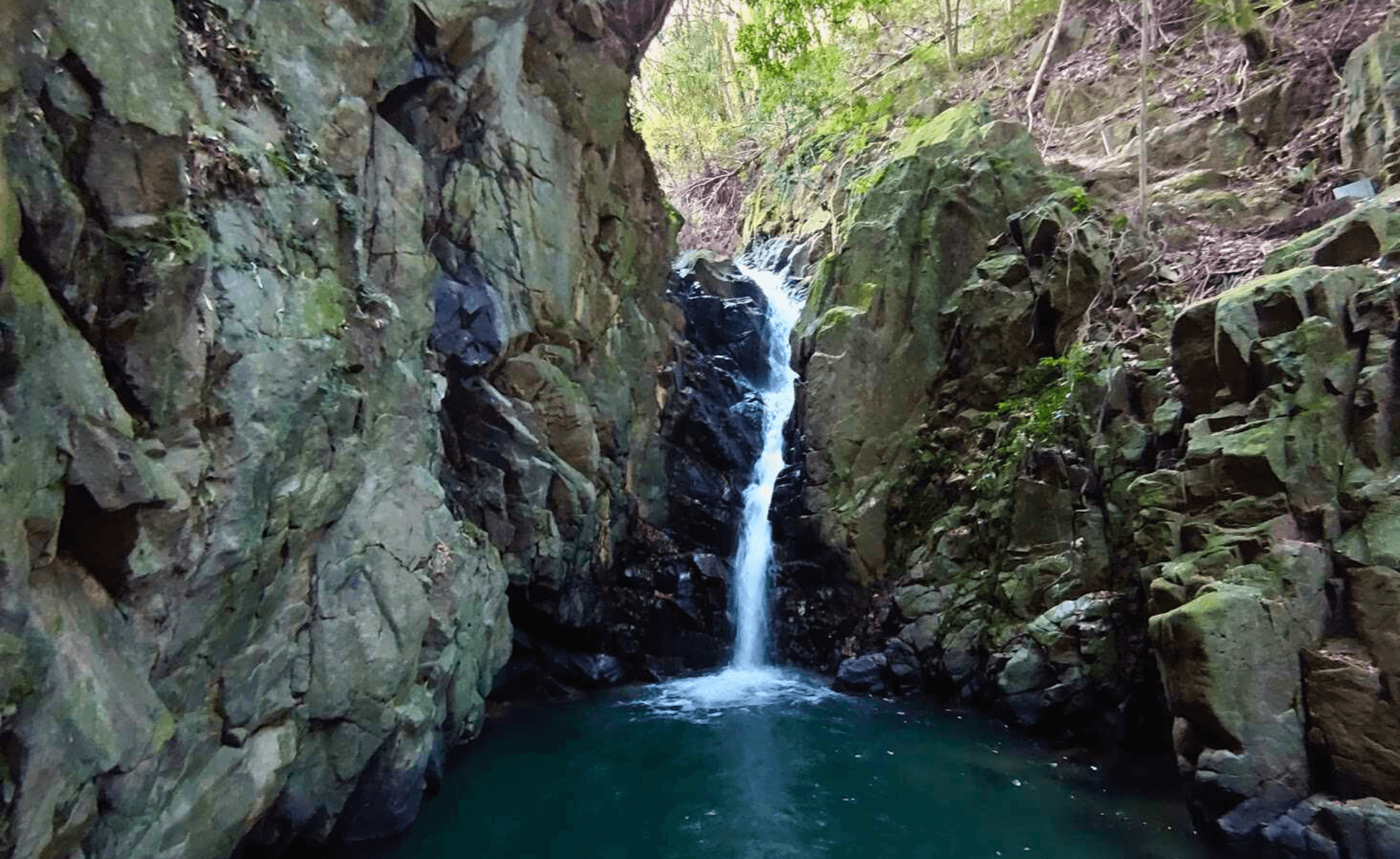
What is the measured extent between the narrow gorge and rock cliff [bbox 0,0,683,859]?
42 mm

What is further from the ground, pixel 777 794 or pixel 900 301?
pixel 900 301

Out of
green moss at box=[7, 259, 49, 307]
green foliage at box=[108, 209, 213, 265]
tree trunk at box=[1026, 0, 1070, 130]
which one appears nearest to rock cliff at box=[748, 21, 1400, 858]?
tree trunk at box=[1026, 0, 1070, 130]

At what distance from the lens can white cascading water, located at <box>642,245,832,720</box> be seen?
12703 mm

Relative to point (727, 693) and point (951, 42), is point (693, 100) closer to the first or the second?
point (951, 42)

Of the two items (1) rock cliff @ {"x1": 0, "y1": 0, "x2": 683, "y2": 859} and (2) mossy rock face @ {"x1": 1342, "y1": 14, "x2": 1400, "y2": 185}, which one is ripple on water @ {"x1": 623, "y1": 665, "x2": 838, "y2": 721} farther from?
(2) mossy rock face @ {"x1": 1342, "y1": 14, "x2": 1400, "y2": 185}

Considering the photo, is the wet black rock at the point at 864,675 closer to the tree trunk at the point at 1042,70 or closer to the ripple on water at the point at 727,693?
the ripple on water at the point at 727,693

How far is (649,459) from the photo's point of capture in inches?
621

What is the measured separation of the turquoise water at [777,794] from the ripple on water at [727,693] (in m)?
0.15

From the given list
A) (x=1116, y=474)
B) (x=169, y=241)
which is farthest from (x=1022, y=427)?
(x=169, y=241)

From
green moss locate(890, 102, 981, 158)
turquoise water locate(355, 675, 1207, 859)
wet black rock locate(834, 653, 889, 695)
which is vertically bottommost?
turquoise water locate(355, 675, 1207, 859)

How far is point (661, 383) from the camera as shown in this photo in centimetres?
1625

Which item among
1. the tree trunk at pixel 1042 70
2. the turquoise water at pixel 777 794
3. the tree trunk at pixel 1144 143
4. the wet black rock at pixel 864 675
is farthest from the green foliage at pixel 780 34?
the turquoise water at pixel 777 794

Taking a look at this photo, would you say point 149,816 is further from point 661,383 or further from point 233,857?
point 661,383

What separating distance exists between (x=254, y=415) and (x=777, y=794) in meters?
7.16
